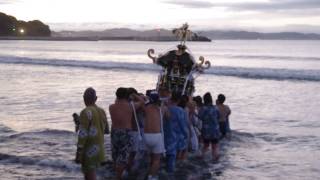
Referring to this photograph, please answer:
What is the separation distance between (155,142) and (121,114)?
81 cm

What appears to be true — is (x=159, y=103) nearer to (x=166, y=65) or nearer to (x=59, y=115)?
(x=166, y=65)

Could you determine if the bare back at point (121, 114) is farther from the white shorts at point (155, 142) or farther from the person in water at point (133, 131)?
the white shorts at point (155, 142)

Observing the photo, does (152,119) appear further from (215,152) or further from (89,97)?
(215,152)

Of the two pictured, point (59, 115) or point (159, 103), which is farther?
point (59, 115)

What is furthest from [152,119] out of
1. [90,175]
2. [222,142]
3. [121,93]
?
[222,142]

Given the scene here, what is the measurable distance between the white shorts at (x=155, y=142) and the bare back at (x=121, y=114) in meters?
0.43

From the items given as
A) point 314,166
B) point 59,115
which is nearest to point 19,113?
point 59,115

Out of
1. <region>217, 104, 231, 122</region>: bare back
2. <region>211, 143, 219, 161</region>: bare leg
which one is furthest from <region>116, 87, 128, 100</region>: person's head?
<region>217, 104, 231, 122</region>: bare back

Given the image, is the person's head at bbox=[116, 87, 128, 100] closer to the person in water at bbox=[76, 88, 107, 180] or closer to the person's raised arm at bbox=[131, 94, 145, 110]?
the person's raised arm at bbox=[131, 94, 145, 110]

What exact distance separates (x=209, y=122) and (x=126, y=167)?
240 centimetres

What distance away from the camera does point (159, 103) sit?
1015 cm

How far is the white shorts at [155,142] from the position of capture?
33.1 ft

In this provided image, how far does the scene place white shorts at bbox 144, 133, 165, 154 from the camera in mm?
10078

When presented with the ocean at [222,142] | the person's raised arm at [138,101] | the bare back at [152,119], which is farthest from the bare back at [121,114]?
the ocean at [222,142]
